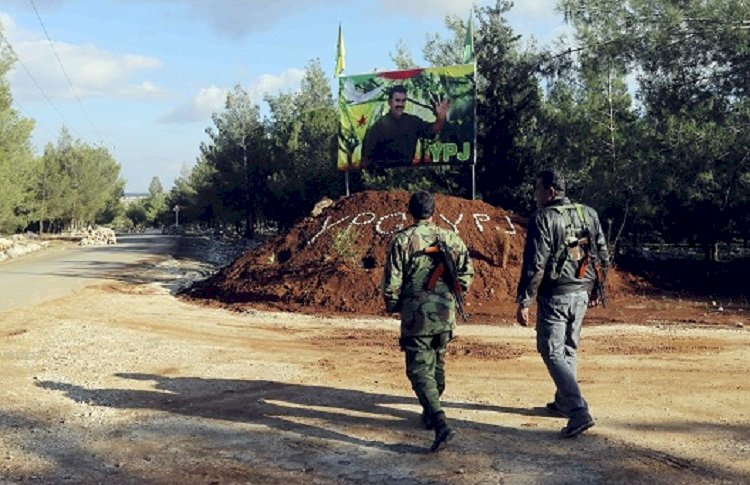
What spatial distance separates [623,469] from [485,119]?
23085 millimetres

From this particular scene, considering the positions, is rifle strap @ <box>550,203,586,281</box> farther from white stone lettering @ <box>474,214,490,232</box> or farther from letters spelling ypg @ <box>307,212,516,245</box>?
white stone lettering @ <box>474,214,490,232</box>

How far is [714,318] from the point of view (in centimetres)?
1247

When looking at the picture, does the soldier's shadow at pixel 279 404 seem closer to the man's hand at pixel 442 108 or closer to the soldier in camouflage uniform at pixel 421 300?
the soldier in camouflage uniform at pixel 421 300

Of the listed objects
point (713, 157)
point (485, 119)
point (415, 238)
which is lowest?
point (415, 238)

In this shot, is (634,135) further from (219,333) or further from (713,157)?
(219,333)

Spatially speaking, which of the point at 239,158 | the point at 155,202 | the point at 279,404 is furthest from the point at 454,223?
the point at 155,202

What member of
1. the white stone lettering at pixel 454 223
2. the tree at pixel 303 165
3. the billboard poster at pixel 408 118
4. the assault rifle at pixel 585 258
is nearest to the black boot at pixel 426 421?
the assault rifle at pixel 585 258

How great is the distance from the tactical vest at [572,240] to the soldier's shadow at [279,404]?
1444 millimetres

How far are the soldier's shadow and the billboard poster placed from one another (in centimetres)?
1546

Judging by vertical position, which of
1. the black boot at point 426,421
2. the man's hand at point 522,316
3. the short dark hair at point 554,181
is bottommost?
the black boot at point 426,421

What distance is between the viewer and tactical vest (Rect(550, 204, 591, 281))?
18.7 feet

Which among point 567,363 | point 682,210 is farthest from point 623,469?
point 682,210

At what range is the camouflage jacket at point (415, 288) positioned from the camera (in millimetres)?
5520

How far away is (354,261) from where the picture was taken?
55.9 feet
